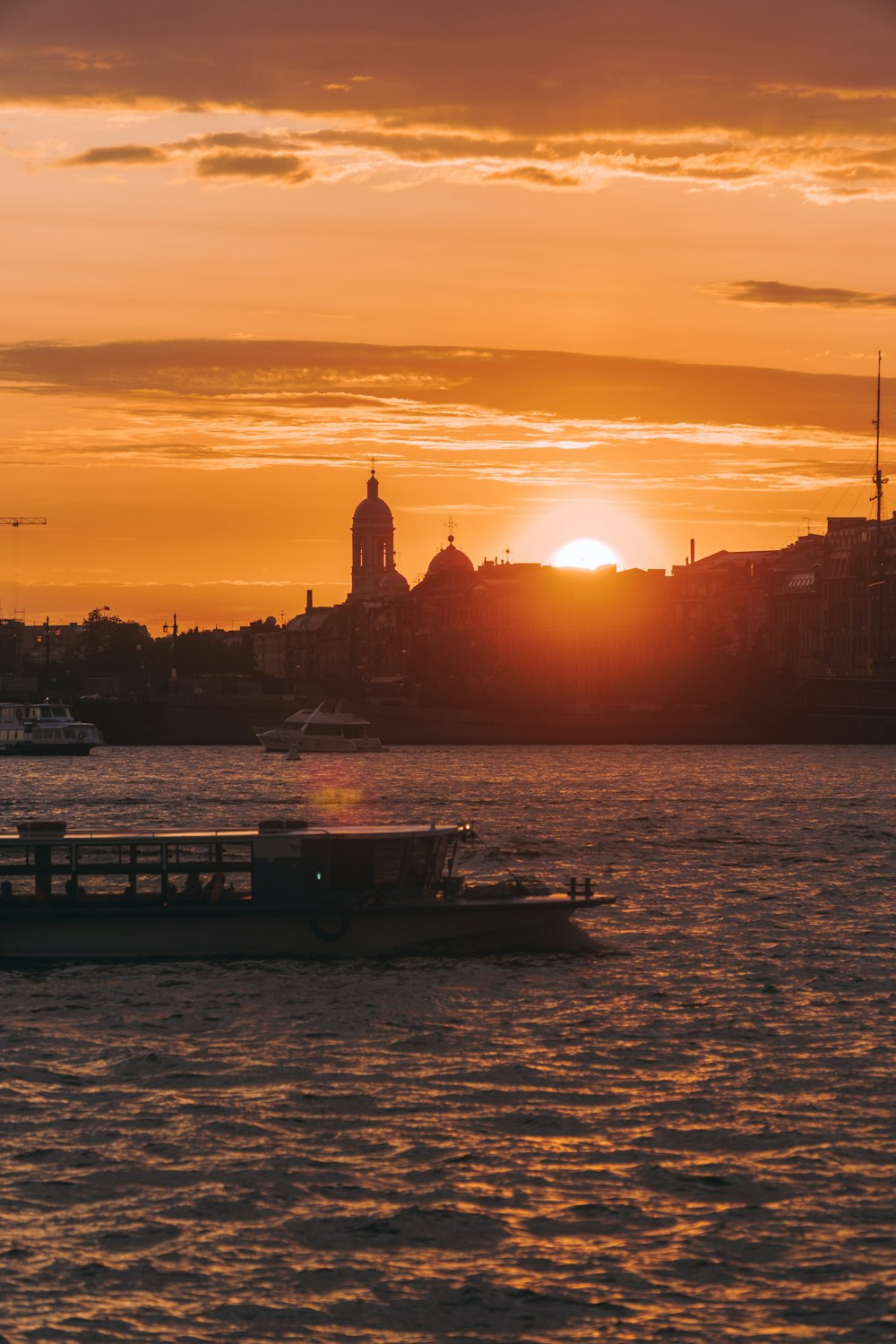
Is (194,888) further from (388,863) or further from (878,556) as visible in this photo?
(878,556)

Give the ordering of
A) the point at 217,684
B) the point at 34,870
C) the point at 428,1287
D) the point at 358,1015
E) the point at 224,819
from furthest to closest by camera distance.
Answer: the point at 217,684 < the point at 224,819 < the point at 34,870 < the point at 358,1015 < the point at 428,1287

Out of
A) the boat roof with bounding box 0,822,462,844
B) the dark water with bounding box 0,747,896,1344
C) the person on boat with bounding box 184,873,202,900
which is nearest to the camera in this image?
the dark water with bounding box 0,747,896,1344

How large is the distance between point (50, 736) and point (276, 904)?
366 ft

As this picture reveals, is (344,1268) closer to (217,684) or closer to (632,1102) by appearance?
(632,1102)

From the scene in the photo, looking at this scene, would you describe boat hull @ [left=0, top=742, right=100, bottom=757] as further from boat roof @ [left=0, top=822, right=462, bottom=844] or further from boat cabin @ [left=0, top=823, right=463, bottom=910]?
boat roof @ [left=0, top=822, right=462, bottom=844]

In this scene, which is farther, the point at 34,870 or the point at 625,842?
the point at 625,842

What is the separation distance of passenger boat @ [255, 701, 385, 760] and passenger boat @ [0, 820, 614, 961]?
344ft

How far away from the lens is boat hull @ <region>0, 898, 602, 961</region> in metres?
34.7

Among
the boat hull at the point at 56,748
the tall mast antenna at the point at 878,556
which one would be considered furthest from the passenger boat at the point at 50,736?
the tall mast antenna at the point at 878,556

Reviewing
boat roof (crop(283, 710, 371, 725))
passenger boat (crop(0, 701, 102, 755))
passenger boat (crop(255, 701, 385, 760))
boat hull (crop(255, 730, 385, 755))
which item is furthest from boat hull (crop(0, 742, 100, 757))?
boat roof (crop(283, 710, 371, 725))

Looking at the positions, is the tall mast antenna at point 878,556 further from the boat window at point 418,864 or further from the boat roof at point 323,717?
the boat window at point 418,864

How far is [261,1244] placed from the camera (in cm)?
1917

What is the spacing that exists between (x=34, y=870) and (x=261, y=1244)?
17.0 meters

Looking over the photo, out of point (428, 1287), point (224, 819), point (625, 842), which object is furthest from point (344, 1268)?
point (224, 819)
